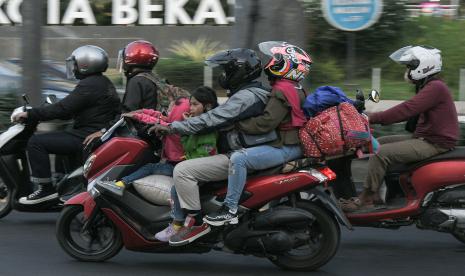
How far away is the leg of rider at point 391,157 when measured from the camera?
6430 mm

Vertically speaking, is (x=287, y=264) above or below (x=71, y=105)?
below

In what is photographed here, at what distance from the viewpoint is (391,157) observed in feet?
21.2

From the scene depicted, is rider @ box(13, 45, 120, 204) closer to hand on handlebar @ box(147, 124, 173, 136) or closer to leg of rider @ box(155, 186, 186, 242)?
hand on handlebar @ box(147, 124, 173, 136)

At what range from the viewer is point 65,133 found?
24.0 feet

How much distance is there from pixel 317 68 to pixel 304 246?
999 centimetres

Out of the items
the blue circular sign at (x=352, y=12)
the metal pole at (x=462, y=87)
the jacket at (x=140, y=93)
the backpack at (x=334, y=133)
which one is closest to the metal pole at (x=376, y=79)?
the metal pole at (x=462, y=87)

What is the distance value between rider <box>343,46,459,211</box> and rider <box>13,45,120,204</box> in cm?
223

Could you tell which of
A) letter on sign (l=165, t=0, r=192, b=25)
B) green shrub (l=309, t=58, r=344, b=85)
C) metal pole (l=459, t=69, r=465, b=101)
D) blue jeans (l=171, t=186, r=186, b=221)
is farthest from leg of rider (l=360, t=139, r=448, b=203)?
letter on sign (l=165, t=0, r=192, b=25)

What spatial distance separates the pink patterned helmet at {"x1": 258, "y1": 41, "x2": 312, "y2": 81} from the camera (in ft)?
19.6

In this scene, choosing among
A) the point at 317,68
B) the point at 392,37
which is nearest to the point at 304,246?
the point at 317,68

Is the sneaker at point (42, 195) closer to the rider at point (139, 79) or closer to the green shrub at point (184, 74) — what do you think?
the rider at point (139, 79)

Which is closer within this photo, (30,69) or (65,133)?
(65,133)

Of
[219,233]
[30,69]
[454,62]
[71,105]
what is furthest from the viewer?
[454,62]

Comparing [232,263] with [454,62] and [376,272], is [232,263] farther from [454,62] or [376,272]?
[454,62]
